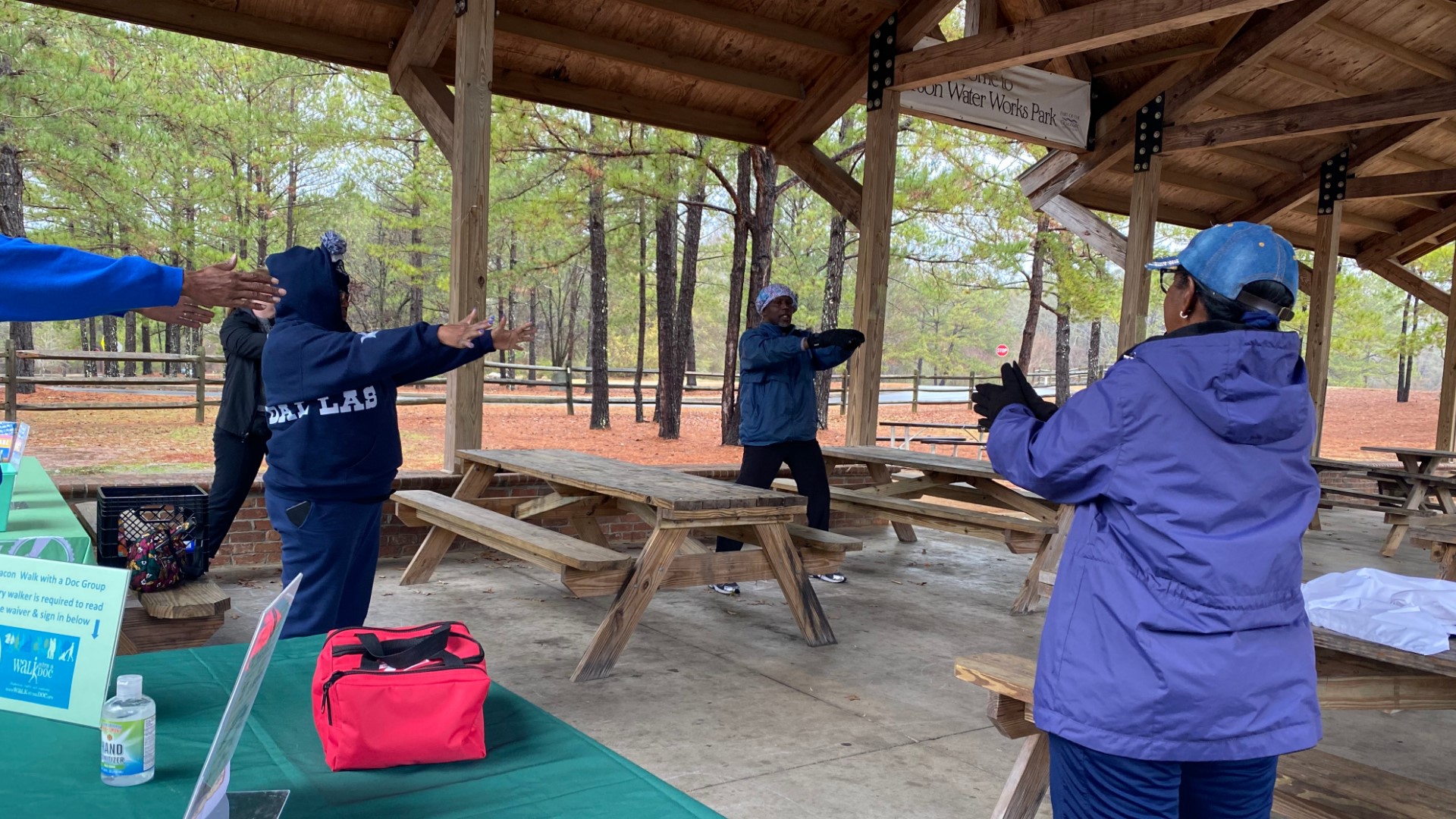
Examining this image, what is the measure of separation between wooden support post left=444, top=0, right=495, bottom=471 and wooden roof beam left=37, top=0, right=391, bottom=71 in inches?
48.5

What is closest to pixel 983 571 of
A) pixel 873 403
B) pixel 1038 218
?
pixel 873 403

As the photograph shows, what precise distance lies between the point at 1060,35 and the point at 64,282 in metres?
6.46

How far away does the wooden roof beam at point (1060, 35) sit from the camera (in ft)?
20.1

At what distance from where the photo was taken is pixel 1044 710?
184cm

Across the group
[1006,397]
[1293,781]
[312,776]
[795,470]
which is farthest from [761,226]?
[312,776]

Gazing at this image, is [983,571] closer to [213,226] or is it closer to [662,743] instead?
[662,743]

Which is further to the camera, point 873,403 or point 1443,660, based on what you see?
point 873,403

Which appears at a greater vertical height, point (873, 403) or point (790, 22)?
point (790, 22)

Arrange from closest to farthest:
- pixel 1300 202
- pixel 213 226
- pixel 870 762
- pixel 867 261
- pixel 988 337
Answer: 1. pixel 870 762
2. pixel 867 261
3. pixel 1300 202
4. pixel 213 226
5. pixel 988 337

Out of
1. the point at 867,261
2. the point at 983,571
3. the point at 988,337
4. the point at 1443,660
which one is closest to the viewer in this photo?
the point at 1443,660

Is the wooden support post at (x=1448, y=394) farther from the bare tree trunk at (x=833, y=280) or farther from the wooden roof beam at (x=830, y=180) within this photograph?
the wooden roof beam at (x=830, y=180)

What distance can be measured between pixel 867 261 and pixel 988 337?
47.4m

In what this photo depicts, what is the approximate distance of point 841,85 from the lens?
8.24m

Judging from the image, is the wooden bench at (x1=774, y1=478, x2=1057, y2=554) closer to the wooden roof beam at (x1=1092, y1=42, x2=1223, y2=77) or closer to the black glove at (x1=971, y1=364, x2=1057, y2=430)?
the black glove at (x1=971, y1=364, x2=1057, y2=430)
